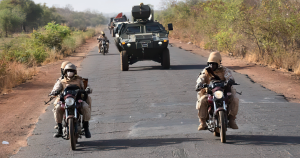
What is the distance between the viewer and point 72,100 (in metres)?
5.63

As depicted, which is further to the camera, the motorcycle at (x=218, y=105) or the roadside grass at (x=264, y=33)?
the roadside grass at (x=264, y=33)

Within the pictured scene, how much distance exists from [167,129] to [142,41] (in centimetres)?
904

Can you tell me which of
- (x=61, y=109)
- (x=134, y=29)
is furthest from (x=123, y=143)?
(x=134, y=29)

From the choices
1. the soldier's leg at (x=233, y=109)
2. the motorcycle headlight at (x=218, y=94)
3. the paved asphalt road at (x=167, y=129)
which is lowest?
the paved asphalt road at (x=167, y=129)

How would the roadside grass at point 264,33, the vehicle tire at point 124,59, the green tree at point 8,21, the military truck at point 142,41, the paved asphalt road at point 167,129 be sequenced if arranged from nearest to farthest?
the paved asphalt road at point 167,129
the military truck at point 142,41
the vehicle tire at point 124,59
the roadside grass at point 264,33
the green tree at point 8,21

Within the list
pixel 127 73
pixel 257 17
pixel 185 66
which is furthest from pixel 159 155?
pixel 257 17

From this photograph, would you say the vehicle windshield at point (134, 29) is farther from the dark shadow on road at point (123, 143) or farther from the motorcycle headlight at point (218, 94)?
the motorcycle headlight at point (218, 94)

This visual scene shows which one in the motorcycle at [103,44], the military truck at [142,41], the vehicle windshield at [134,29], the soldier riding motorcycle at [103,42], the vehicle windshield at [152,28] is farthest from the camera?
the motorcycle at [103,44]

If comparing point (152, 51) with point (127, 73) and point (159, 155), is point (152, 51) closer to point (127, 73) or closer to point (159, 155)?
point (127, 73)

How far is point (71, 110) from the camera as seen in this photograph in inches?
224

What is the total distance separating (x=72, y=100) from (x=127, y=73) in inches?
385

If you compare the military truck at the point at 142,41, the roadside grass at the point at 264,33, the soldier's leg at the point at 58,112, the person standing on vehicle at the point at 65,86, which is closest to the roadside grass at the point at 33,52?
the military truck at the point at 142,41

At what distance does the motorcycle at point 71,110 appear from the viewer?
5.57 metres

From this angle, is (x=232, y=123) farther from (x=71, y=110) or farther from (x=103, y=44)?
(x=103, y=44)
